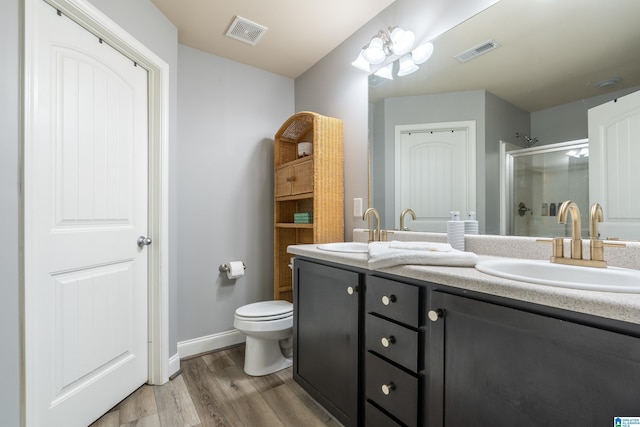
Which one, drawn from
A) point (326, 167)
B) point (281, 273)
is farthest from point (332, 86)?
point (281, 273)

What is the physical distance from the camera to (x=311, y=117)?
2.10 metres

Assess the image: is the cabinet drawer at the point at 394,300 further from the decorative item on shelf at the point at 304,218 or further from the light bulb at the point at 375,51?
the light bulb at the point at 375,51

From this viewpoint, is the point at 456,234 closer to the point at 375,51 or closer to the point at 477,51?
the point at 477,51

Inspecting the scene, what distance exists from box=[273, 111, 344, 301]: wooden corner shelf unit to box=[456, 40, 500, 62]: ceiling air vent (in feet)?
2.94

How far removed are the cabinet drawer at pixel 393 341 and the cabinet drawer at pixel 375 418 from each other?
225mm

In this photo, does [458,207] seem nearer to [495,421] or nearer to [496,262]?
[496,262]

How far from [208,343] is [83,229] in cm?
128

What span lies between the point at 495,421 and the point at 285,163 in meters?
2.07

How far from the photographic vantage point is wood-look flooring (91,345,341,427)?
1483 millimetres

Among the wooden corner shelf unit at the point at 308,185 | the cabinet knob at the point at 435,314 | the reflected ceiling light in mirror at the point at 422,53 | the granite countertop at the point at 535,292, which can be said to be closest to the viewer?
the granite countertop at the point at 535,292

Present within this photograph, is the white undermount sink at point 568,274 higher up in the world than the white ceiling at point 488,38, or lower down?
lower down

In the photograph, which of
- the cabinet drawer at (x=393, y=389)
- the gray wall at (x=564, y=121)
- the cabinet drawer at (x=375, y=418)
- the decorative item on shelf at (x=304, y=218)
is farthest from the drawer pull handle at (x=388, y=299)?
the decorative item on shelf at (x=304, y=218)

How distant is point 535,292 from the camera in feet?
2.31

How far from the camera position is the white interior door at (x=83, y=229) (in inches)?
47.5
